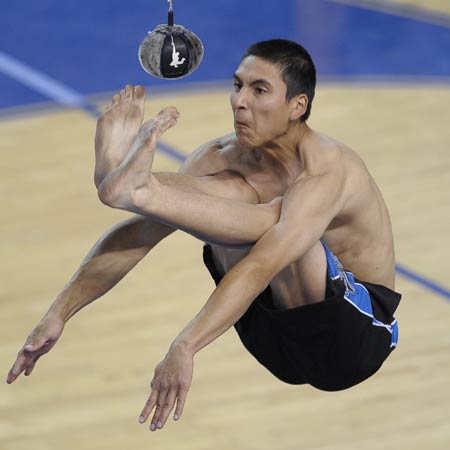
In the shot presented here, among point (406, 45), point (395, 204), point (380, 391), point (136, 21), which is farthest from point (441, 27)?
point (380, 391)

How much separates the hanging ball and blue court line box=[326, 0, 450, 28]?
6072 millimetres

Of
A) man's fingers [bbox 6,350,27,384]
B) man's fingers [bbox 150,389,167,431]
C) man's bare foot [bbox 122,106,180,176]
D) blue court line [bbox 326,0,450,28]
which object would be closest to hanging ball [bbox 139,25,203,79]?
man's bare foot [bbox 122,106,180,176]

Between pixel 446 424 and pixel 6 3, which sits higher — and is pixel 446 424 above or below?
above

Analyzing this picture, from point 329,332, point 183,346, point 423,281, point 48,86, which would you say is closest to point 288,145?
point 329,332

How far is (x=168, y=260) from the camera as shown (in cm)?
629

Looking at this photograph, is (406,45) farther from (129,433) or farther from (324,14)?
(129,433)

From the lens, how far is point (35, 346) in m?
3.99

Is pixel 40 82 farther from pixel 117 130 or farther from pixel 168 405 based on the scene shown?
pixel 168 405

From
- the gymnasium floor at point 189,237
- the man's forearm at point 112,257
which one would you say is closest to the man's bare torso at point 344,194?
the man's forearm at point 112,257

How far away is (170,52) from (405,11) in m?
6.44

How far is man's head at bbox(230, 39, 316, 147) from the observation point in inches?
151

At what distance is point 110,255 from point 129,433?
3.63 ft

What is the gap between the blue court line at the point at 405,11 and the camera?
9.39 m

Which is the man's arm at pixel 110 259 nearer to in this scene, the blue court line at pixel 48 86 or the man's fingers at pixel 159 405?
the man's fingers at pixel 159 405
